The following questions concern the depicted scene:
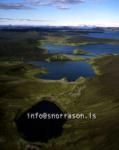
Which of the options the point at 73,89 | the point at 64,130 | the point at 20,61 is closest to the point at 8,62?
the point at 20,61

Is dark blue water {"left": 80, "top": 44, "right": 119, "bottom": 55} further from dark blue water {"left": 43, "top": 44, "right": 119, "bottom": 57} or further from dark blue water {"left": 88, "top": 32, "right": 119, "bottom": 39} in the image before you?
dark blue water {"left": 88, "top": 32, "right": 119, "bottom": 39}

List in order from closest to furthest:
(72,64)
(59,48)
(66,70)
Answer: (66,70), (72,64), (59,48)

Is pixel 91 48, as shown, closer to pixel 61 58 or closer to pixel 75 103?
pixel 61 58

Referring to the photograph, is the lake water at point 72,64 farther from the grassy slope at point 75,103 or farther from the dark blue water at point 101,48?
the grassy slope at point 75,103

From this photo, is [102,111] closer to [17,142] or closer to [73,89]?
[73,89]

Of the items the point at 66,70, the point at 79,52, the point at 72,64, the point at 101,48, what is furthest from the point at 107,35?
the point at 66,70
